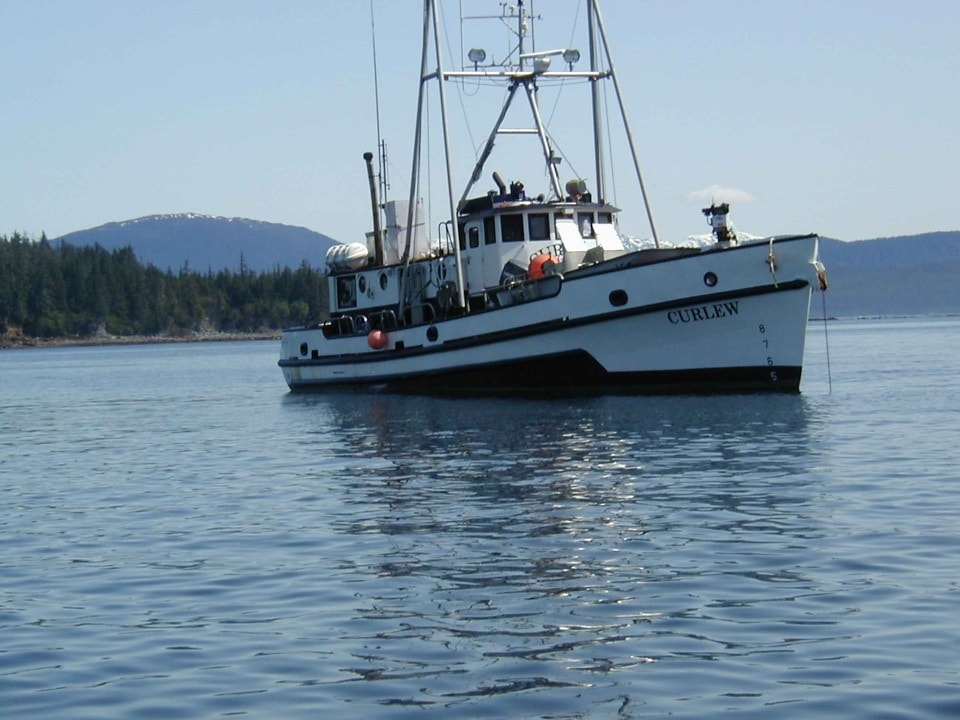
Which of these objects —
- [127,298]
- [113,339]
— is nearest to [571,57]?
[113,339]

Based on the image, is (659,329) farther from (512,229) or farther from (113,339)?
(113,339)

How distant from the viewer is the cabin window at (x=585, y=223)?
29.9 metres

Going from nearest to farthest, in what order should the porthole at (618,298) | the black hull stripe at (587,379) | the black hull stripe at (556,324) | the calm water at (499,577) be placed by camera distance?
the calm water at (499,577), the black hull stripe at (556,324), the porthole at (618,298), the black hull stripe at (587,379)

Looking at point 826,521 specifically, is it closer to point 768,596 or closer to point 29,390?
point 768,596

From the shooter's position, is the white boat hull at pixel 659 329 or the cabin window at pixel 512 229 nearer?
the white boat hull at pixel 659 329

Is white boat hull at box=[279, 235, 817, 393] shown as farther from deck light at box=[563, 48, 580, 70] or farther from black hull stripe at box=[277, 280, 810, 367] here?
deck light at box=[563, 48, 580, 70]

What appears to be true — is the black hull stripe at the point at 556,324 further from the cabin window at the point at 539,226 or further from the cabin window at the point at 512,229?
the cabin window at the point at 539,226

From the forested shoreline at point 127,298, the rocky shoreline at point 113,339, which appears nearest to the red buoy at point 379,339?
the forested shoreline at point 127,298

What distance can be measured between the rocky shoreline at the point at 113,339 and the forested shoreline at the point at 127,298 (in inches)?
16.5

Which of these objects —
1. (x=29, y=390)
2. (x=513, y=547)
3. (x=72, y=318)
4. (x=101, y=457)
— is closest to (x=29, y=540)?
(x=513, y=547)

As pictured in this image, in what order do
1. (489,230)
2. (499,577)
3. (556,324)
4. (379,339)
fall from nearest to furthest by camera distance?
(499,577) → (556,324) → (489,230) → (379,339)

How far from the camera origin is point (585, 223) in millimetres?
30109

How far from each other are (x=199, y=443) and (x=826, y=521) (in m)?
13.3

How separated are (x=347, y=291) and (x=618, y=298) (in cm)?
1105
